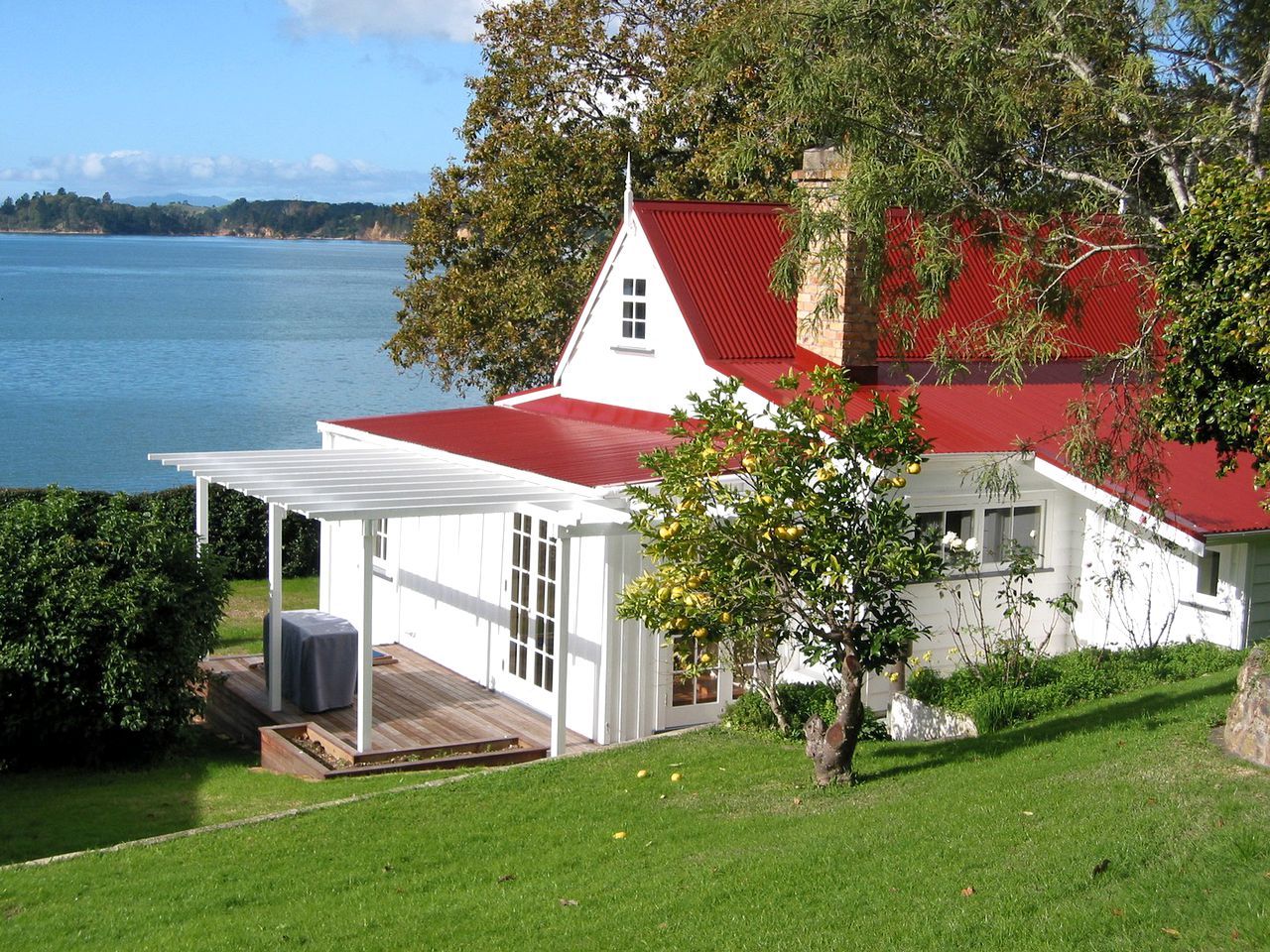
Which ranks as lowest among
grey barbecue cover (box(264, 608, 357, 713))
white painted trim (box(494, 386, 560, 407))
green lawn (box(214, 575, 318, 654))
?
green lawn (box(214, 575, 318, 654))

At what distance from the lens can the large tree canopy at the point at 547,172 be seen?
2758 cm

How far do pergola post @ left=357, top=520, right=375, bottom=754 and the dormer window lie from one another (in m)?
5.98

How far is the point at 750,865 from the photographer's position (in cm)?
838

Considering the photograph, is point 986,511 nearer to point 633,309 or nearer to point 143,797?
point 633,309

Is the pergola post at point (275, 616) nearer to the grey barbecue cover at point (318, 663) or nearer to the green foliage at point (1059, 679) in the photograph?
the grey barbecue cover at point (318, 663)

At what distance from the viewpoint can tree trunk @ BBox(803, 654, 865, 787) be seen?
34.0 ft

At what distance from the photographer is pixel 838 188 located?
1459cm

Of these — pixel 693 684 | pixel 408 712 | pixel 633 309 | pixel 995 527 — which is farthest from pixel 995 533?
pixel 408 712

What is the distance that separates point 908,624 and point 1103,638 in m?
5.89

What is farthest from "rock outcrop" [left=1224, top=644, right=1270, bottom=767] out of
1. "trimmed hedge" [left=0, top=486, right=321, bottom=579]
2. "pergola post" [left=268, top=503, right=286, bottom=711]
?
"trimmed hedge" [left=0, top=486, right=321, bottom=579]

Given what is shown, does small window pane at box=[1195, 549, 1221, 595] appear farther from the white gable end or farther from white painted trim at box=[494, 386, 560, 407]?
white painted trim at box=[494, 386, 560, 407]

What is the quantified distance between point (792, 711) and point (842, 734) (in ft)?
8.51

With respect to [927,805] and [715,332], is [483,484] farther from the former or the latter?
[927,805]

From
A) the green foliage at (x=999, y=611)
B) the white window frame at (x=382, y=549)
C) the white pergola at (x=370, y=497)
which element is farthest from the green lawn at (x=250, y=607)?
the green foliage at (x=999, y=611)
